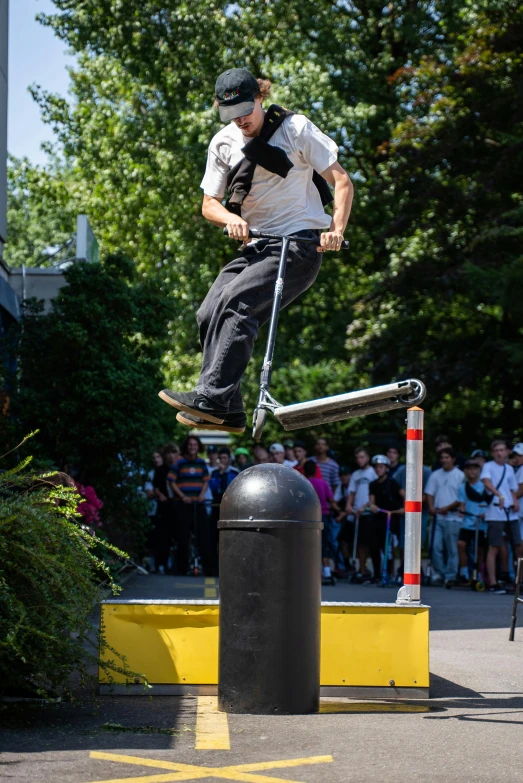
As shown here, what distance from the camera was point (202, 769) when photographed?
451 cm

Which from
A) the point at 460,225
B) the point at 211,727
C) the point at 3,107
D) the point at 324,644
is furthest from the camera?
the point at 460,225

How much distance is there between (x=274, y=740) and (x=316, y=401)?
1.87 meters

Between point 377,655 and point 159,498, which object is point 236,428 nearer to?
point 377,655

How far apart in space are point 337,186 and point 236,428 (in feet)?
4.89

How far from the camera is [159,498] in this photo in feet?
57.7

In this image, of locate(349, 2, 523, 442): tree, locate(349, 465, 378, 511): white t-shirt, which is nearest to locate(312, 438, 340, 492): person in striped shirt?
locate(349, 465, 378, 511): white t-shirt

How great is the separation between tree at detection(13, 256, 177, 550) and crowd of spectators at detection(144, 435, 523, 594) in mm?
1675

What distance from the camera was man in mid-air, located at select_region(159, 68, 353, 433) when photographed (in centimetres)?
629

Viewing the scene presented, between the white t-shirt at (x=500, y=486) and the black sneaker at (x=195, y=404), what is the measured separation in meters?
10.0

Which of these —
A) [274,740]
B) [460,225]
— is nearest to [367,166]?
[460,225]

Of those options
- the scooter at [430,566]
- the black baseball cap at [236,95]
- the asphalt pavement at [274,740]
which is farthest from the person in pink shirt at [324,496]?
the black baseball cap at [236,95]

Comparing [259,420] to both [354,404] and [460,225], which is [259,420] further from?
[460,225]

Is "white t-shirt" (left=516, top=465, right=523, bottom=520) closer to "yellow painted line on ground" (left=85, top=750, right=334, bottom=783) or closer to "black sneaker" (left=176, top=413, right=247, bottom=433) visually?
"black sneaker" (left=176, top=413, right=247, bottom=433)

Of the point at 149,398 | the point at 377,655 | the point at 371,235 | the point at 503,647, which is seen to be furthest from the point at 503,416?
the point at 377,655
